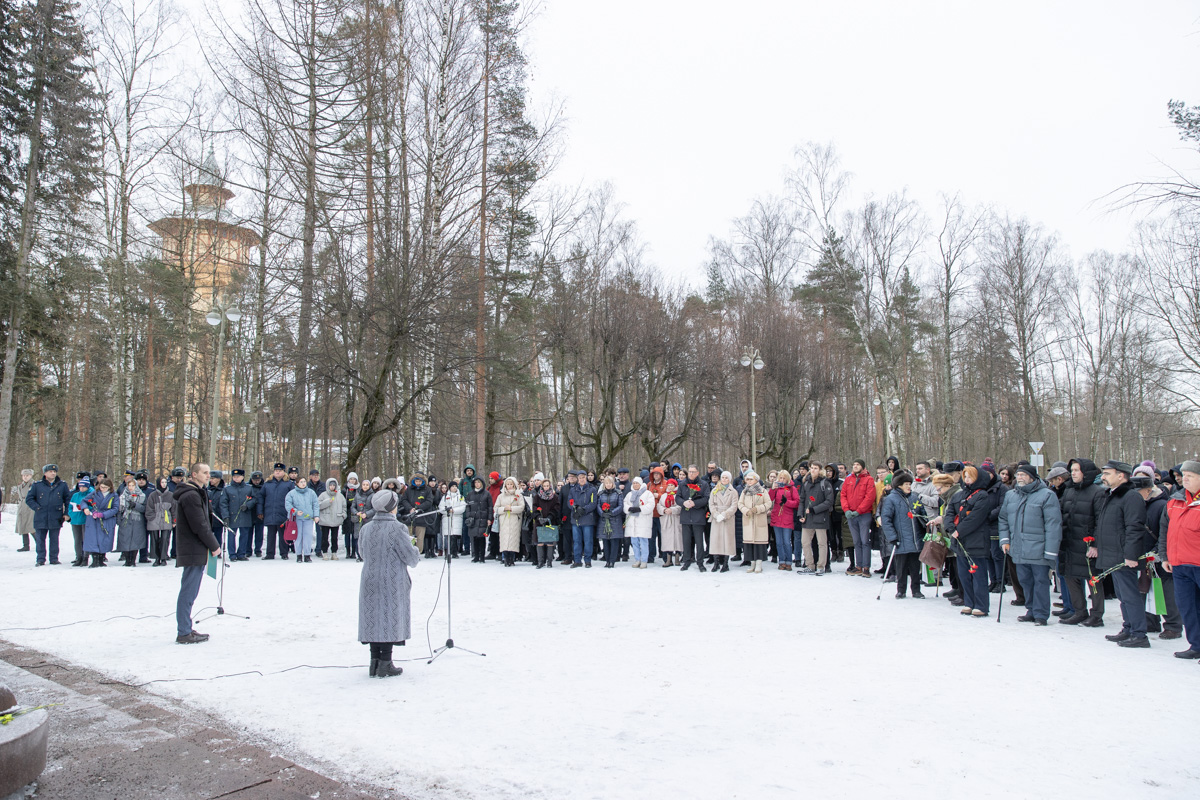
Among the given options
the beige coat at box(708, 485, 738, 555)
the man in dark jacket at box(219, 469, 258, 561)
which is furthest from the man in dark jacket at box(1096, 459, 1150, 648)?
the man in dark jacket at box(219, 469, 258, 561)

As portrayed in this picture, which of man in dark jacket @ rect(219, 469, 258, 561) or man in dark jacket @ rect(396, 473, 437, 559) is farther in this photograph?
man in dark jacket @ rect(396, 473, 437, 559)

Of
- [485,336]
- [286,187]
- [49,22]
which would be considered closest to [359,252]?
[286,187]

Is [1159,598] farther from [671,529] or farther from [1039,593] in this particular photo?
[671,529]

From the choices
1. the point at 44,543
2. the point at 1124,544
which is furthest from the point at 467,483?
the point at 1124,544

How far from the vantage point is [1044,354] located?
37.9 metres

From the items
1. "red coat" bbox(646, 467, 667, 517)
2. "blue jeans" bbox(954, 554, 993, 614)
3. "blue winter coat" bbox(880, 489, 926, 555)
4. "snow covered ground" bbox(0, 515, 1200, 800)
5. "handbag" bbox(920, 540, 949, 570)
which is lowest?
"snow covered ground" bbox(0, 515, 1200, 800)

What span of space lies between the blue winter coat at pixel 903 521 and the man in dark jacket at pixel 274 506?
1230 cm

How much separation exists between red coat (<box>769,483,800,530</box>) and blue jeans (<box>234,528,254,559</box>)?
11.3 metres

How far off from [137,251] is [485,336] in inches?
505

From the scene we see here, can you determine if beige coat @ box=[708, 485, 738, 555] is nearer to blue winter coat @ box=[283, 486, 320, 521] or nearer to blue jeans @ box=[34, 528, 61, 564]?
blue winter coat @ box=[283, 486, 320, 521]

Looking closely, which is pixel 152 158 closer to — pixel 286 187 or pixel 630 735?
pixel 286 187

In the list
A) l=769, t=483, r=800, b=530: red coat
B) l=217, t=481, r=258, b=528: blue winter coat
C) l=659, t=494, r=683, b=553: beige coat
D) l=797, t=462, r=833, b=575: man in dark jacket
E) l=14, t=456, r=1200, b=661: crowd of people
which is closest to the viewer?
l=14, t=456, r=1200, b=661: crowd of people

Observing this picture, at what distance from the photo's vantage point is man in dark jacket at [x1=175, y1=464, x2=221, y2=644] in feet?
23.8

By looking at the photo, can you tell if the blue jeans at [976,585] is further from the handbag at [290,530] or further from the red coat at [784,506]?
the handbag at [290,530]
